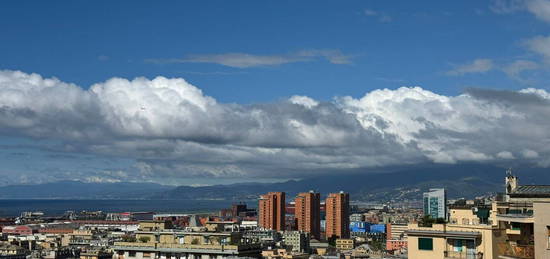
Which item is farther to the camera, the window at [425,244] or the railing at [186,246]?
the railing at [186,246]

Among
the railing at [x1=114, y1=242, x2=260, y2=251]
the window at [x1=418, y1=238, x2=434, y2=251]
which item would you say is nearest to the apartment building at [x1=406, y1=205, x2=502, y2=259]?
the window at [x1=418, y1=238, x2=434, y2=251]

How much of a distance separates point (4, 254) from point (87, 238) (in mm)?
44265

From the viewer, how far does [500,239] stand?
25.1m

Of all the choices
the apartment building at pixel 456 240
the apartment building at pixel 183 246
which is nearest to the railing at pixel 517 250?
the apartment building at pixel 456 240

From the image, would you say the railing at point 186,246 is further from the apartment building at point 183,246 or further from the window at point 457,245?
the window at point 457,245

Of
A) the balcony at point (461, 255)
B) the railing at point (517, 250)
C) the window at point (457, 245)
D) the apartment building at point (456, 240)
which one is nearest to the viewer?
the railing at point (517, 250)

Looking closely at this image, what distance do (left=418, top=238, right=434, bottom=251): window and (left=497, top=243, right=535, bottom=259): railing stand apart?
241 centimetres

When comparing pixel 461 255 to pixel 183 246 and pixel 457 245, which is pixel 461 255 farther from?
pixel 183 246

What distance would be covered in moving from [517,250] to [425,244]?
374 centimetres

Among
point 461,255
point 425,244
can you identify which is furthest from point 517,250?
point 425,244

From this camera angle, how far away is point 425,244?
87.1ft

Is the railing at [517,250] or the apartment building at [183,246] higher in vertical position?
the railing at [517,250]

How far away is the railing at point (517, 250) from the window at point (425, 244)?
7.91 ft

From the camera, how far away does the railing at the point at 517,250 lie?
2284cm
